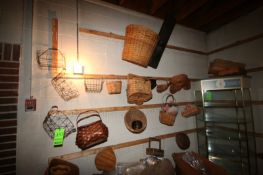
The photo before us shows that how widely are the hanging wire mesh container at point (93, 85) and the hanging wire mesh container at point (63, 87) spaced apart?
0.20 meters

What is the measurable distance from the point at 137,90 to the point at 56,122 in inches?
49.5

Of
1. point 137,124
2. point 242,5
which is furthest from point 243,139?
point 242,5

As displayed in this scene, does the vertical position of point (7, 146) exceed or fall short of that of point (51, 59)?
it falls short

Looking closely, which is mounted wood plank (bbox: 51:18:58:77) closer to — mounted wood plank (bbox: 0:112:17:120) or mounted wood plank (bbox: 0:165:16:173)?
mounted wood plank (bbox: 0:112:17:120)

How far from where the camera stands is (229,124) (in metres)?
3.04

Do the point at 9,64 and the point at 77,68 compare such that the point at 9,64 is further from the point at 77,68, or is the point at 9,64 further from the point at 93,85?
the point at 93,85

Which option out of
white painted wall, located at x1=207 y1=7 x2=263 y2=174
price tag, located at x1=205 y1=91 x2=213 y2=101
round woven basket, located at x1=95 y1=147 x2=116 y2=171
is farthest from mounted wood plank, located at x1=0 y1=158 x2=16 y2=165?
white painted wall, located at x1=207 y1=7 x2=263 y2=174

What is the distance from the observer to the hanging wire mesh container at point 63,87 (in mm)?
2112

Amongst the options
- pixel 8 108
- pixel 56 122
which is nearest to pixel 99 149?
pixel 56 122

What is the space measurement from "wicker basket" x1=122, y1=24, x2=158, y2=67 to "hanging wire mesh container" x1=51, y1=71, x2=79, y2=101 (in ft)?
3.26

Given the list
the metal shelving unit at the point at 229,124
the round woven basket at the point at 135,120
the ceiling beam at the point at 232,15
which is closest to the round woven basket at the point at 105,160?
the round woven basket at the point at 135,120

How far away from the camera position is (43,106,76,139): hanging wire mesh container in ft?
6.60

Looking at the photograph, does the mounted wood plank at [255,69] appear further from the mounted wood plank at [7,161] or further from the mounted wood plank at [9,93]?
the mounted wood plank at [7,161]

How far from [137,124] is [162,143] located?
711 millimetres
